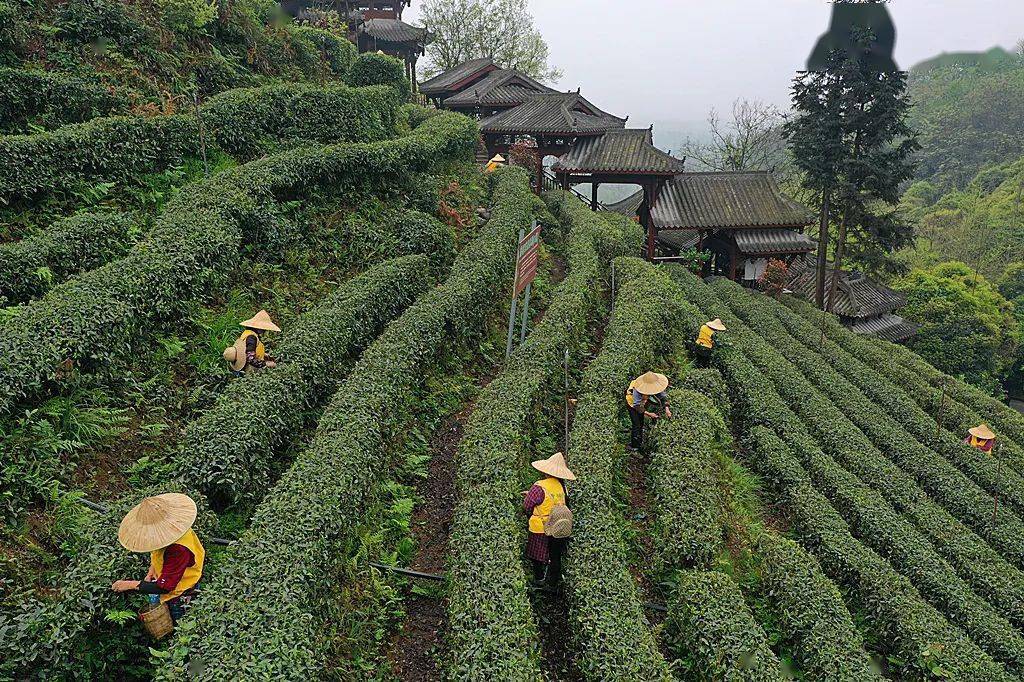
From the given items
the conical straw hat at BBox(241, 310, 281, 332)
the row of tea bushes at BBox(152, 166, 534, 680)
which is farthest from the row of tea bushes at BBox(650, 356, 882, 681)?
the conical straw hat at BBox(241, 310, 281, 332)

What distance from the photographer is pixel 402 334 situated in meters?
11.0

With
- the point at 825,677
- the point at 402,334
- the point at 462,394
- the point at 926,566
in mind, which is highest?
the point at 402,334

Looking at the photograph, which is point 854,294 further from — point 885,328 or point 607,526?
point 607,526

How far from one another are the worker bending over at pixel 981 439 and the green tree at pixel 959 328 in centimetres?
1697

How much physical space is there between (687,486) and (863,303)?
81.5ft

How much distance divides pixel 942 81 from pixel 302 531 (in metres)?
122

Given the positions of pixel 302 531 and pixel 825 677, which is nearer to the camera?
pixel 302 531

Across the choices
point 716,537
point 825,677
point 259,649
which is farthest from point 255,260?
point 825,677

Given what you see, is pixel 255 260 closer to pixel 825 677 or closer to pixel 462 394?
pixel 462 394

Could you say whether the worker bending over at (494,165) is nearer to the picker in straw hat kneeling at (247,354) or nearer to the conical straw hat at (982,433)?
the picker in straw hat kneeling at (247,354)

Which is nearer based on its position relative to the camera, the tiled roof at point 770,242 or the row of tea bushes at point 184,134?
the row of tea bushes at point 184,134

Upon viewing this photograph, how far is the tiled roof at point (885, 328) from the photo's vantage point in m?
30.1

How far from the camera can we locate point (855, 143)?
87.2 feet

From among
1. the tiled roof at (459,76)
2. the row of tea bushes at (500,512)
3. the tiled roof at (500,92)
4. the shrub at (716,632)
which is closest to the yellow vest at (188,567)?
the row of tea bushes at (500,512)
